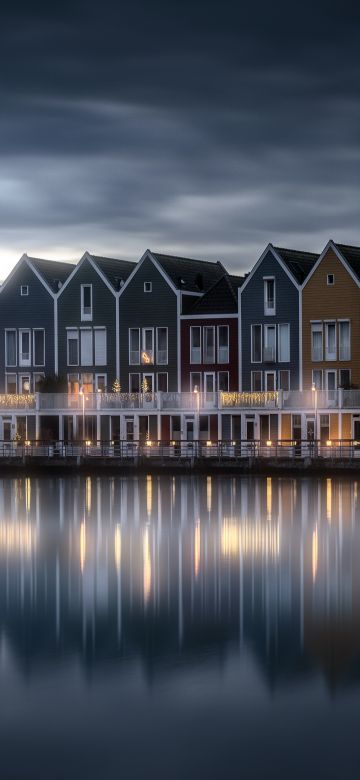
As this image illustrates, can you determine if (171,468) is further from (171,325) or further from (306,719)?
(306,719)

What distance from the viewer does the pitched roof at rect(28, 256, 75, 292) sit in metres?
92.1

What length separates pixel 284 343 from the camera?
83000mm

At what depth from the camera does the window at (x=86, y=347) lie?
88875 mm

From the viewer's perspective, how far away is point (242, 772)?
1861cm

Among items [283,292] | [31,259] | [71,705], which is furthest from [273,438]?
[71,705]

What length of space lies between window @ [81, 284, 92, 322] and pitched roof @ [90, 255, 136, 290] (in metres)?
1.42

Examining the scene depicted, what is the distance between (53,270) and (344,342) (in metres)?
22.5

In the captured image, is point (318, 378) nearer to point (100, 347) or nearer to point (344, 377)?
point (344, 377)

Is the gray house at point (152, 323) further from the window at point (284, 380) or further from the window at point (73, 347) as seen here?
the window at point (284, 380)

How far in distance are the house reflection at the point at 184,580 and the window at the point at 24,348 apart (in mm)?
33297

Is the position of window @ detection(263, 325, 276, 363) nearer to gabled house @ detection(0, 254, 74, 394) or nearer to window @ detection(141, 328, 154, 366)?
window @ detection(141, 328, 154, 366)

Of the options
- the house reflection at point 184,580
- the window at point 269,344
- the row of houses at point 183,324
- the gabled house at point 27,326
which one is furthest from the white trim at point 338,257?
the house reflection at point 184,580

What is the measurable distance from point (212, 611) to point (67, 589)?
4420 mm

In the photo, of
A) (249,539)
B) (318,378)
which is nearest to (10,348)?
(318,378)
